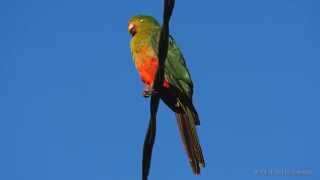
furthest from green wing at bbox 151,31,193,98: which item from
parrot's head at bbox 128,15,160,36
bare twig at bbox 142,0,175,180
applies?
bare twig at bbox 142,0,175,180

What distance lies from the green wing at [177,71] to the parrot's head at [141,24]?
0.52m

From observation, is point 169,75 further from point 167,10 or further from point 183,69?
point 167,10

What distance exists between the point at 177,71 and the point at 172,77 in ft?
0.64

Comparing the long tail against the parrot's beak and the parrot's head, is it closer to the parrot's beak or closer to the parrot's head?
the parrot's head

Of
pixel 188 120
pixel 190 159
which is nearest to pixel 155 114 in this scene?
pixel 190 159

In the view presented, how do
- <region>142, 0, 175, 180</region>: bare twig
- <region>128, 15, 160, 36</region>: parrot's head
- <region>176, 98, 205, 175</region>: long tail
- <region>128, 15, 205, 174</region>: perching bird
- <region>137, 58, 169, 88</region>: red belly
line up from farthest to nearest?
1. <region>128, 15, 160, 36</region>: parrot's head
2. <region>137, 58, 169, 88</region>: red belly
3. <region>128, 15, 205, 174</region>: perching bird
4. <region>176, 98, 205, 175</region>: long tail
5. <region>142, 0, 175, 180</region>: bare twig

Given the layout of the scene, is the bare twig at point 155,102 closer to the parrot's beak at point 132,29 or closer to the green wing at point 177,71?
the green wing at point 177,71

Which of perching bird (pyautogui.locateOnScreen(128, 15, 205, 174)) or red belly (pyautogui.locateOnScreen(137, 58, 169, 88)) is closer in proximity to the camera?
perching bird (pyautogui.locateOnScreen(128, 15, 205, 174))

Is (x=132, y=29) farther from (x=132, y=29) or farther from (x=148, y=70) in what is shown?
(x=148, y=70)

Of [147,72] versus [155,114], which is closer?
[155,114]

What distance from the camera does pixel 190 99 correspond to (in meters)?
5.21

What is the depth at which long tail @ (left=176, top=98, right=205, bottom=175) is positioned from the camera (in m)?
4.10

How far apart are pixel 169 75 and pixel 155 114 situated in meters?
2.68

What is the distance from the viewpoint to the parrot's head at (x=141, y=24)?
6.46m
